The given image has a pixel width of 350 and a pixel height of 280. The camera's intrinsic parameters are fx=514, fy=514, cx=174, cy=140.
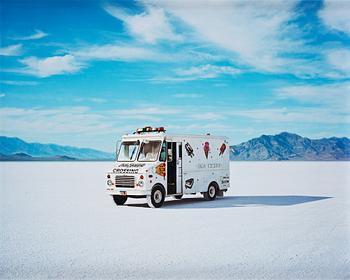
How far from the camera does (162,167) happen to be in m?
16.6

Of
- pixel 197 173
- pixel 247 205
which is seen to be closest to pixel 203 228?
pixel 247 205

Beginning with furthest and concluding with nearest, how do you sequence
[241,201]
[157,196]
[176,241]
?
1. [241,201]
2. [157,196]
3. [176,241]

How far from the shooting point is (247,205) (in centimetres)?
1661

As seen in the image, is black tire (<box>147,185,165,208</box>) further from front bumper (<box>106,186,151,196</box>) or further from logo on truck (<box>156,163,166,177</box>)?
logo on truck (<box>156,163,166,177</box>)

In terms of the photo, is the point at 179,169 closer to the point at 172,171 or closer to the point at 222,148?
the point at 172,171

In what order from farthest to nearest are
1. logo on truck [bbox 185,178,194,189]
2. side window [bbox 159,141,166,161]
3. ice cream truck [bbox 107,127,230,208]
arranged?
logo on truck [bbox 185,178,194,189], side window [bbox 159,141,166,161], ice cream truck [bbox 107,127,230,208]

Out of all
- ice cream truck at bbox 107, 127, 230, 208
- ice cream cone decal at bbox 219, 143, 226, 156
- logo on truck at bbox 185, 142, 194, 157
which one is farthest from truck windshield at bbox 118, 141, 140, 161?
ice cream cone decal at bbox 219, 143, 226, 156

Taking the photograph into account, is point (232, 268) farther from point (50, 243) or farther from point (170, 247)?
point (50, 243)

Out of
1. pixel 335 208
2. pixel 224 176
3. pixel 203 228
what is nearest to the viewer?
pixel 203 228

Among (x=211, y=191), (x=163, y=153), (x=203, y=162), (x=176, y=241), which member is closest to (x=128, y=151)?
(x=163, y=153)

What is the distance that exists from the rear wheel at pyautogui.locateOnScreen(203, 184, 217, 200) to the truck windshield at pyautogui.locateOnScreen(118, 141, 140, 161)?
338 cm

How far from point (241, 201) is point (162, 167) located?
3403 millimetres

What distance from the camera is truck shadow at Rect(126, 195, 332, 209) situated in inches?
661

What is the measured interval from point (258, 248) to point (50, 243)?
3.80 meters
